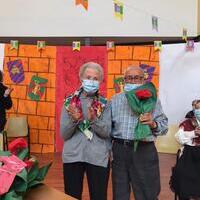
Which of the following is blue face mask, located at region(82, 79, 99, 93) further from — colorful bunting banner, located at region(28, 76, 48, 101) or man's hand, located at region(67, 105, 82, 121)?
colorful bunting banner, located at region(28, 76, 48, 101)

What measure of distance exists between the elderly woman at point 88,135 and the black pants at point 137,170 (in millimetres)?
75

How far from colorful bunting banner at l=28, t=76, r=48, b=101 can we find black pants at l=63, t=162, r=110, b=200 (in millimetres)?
3713

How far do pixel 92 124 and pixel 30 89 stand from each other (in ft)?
12.8

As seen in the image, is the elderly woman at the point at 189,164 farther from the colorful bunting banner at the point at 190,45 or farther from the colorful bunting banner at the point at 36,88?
the colorful bunting banner at the point at 36,88

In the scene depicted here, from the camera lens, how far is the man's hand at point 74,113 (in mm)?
2162

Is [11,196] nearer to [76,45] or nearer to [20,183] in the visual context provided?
[20,183]

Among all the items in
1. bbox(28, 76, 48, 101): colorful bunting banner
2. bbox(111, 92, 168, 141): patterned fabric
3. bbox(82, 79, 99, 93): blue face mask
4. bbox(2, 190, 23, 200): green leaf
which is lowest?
bbox(2, 190, 23, 200): green leaf

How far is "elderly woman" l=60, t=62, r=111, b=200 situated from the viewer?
2211 mm

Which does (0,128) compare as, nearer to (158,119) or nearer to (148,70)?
(148,70)
